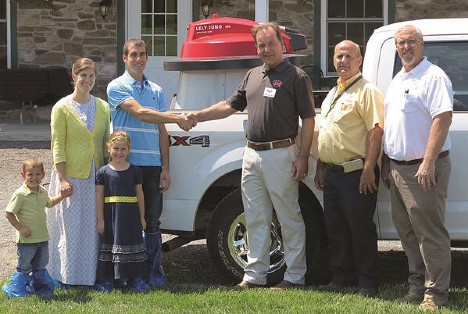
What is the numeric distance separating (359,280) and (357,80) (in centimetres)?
131

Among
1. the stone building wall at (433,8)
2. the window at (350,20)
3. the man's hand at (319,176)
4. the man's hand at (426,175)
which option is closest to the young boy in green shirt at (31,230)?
the man's hand at (319,176)

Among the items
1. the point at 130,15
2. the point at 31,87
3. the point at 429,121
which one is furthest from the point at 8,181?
the point at 429,121

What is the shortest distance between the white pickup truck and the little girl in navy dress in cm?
36

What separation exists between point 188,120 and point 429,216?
1.70 meters

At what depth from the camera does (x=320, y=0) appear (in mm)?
15266

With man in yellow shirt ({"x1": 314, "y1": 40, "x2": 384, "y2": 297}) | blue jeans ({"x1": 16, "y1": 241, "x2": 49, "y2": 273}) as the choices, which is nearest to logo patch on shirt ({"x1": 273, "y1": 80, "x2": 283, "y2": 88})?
man in yellow shirt ({"x1": 314, "y1": 40, "x2": 384, "y2": 297})

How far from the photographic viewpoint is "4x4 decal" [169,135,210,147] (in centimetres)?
645

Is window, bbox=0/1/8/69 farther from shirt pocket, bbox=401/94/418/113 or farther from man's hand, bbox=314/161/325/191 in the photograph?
shirt pocket, bbox=401/94/418/113

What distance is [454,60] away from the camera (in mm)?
6164

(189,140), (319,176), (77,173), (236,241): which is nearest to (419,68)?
(319,176)

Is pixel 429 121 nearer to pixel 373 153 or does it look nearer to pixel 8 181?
pixel 373 153

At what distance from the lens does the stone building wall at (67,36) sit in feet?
51.5

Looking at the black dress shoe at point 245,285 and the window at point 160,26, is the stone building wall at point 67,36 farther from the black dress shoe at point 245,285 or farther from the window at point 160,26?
the black dress shoe at point 245,285

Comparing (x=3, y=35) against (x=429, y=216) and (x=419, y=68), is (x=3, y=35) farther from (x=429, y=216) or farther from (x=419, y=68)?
(x=429, y=216)
